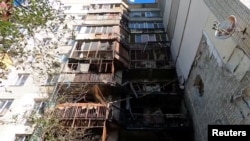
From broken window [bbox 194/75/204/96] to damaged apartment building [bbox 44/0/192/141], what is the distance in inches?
79.2

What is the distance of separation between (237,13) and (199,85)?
5197 mm

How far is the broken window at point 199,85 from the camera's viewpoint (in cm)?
1394

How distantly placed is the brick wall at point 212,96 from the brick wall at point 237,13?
4.15 ft

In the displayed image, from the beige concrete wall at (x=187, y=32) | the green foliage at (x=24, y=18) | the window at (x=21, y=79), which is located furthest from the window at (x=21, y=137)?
the beige concrete wall at (x=187, y=32)

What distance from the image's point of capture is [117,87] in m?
16.1

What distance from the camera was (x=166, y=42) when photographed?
2225cm

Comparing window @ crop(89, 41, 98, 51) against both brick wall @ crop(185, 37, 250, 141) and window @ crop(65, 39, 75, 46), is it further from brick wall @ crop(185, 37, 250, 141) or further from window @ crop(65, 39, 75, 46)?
brick wall @ crop(185, 37, 250, 141)

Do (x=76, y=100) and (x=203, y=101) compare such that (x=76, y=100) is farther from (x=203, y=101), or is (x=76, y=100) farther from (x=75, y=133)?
(x=203, y=101)

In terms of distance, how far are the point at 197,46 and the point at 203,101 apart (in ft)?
10.4

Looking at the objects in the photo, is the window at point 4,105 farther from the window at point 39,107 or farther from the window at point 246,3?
the window at point 246,3

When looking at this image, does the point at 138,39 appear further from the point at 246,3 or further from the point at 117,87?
the point at 246,3

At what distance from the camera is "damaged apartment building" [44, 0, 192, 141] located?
46.1 ft

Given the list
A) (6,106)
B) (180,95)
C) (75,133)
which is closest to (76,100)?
(75,133)

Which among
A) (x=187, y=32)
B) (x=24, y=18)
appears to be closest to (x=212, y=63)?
(x=187, y=32)
